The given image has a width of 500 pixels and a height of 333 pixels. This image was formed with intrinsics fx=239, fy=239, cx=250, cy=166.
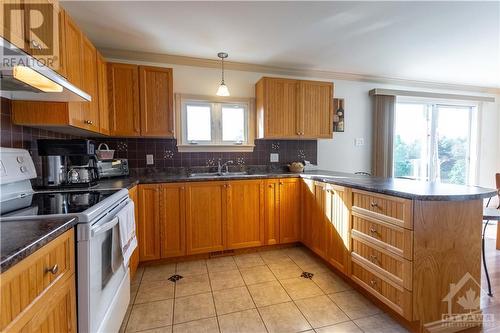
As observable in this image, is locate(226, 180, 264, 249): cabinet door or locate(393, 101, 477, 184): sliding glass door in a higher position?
locate(393, 101, 477, 184): sliding glass door

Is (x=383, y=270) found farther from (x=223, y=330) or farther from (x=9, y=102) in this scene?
(x=9, y=102)

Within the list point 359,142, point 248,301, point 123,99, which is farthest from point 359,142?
point 123,99

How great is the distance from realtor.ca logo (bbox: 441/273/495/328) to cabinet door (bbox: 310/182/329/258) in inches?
39.5

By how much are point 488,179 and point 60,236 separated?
6.22m

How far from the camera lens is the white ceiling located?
1.99 metres

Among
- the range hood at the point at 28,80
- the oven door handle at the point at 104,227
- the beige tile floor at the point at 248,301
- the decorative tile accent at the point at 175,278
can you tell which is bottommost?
the decorative tile accent at the point at 175,278

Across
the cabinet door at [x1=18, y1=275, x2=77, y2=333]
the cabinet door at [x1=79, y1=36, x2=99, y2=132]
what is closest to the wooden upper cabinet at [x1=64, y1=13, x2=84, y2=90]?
the cabinet door at [x1=79, y1=36, x2=99, y2=132]

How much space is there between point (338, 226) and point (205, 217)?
134 centimetres

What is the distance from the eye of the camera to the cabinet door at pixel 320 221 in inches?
94.0

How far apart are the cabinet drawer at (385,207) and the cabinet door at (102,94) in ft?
8.00

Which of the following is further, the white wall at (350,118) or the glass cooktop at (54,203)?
the white wall at (350,118)

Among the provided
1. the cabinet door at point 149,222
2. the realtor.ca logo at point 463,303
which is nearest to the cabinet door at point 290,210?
the cabinet door at point 149,222

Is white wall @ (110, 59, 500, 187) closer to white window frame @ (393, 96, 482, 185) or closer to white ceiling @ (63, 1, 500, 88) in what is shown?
white window frame @ (393, 96, 482, 185)

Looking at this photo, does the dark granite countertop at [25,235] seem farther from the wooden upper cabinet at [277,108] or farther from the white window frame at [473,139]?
the white window frame at [473,139]
